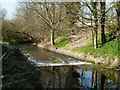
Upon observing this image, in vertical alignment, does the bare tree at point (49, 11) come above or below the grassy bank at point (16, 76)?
above

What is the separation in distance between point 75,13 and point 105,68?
6.31 meters

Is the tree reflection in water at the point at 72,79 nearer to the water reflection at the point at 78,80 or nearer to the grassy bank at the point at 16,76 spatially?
the water reflection at the point at 78,80

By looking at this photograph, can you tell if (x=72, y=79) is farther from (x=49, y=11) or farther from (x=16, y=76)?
(x=49, y=11)

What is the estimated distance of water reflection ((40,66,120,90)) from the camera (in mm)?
7304

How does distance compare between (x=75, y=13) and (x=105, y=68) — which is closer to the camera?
(x=105, y=68)

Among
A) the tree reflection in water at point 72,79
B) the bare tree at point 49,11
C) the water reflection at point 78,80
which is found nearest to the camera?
the water reflection at point 78,80

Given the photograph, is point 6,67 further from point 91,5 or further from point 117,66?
point 91,5

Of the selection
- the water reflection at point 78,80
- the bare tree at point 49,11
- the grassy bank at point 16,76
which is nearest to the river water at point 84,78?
the water reflection at point 78,80

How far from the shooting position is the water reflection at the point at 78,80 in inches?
288

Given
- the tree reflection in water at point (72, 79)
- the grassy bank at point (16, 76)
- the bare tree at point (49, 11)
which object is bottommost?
the tree reflection in water at point (72, 79)

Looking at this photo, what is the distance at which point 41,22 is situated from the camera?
22812mm

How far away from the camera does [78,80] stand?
8.23m

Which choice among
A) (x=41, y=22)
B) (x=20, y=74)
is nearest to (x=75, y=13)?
(x=20, y=74)

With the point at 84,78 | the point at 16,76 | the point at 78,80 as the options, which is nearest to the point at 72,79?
the point at 78,80
